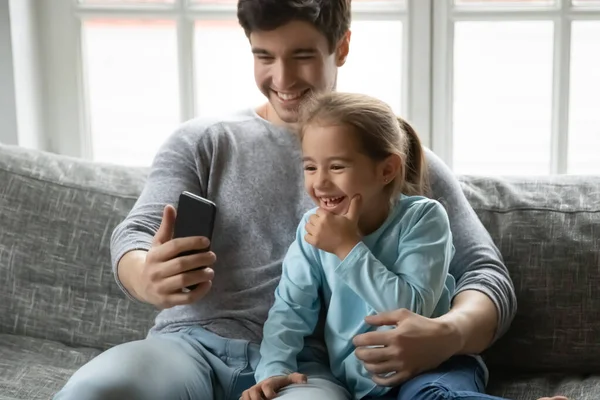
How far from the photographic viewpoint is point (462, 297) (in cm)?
163

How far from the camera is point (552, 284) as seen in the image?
1.85 metres

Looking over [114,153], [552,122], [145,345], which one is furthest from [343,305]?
[114,153]

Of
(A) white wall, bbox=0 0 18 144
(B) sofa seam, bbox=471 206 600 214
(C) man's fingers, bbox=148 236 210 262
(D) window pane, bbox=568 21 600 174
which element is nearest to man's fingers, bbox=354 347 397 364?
(C) man's fingers, bbox=148 236 210 262

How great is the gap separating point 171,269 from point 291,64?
1.45 ft

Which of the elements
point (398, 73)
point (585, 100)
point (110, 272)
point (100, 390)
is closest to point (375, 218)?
point (100, 390)

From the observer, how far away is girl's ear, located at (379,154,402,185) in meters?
1.54

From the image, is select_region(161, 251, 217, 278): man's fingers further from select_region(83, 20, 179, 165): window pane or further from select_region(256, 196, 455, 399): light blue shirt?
select_region(83, 20, 179, 165): window pane

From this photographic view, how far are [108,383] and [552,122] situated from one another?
1371 mm

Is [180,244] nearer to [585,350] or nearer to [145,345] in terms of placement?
[145,345]

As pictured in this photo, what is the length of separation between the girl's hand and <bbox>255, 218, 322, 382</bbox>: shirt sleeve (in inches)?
1.3

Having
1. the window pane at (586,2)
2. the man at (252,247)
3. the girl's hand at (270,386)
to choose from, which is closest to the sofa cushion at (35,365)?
the man at (252,247)

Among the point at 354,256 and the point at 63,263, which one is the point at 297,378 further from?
the point at 63,263

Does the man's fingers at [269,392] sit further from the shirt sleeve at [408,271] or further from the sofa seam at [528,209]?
the sofa seam at [528,209]

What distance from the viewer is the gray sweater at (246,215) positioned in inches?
67.0
